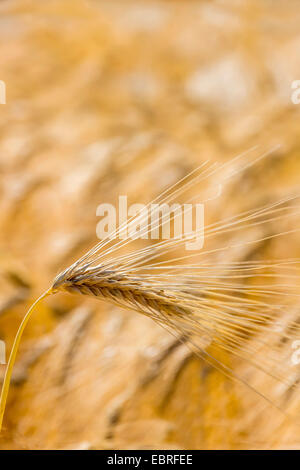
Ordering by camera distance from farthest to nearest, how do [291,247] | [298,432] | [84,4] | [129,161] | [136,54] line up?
1. [84,4]
2. [136,54]
3. [129,161]
4. [291,247]
5. [298,432]

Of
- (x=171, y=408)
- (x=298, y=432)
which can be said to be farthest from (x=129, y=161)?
(x=298, y=432)

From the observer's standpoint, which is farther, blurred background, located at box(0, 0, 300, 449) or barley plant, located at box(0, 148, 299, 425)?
blurred background, located at box(0, 0, 300, 449)

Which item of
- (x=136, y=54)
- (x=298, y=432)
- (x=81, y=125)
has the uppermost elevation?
(x=136, y=54)

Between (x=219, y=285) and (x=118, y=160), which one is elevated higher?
(x=118, y=160)

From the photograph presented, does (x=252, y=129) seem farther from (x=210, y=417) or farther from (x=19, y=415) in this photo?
(x=19, y=415)
